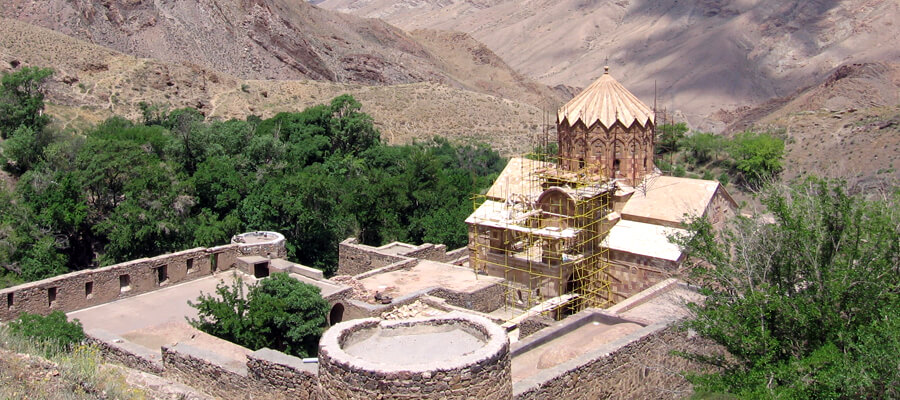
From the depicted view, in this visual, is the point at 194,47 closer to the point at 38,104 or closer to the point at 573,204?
the point at 38,104

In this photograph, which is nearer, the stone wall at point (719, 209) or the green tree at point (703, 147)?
the stone wall at point (719, 209)

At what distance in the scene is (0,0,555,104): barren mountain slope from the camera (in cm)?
6312

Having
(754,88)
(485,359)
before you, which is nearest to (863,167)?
(485,359)

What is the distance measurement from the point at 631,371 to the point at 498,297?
8.08 m

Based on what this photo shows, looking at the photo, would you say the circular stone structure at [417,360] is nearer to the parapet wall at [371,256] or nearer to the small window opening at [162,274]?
the small window opening at [162,274]

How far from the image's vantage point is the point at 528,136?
185 ft

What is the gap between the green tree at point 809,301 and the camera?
387 inches

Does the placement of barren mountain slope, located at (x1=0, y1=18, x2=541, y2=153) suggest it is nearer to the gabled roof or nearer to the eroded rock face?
the eroded rock face

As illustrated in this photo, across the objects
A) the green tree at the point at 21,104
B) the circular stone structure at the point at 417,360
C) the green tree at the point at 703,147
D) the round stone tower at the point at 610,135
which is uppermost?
the green tree at the point at 21,104

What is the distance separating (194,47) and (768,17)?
7441cm

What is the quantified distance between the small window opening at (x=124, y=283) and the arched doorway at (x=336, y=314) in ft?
15.1

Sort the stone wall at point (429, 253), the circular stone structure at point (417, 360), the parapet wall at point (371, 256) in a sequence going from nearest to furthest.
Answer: the circular stone structure at point (417, 360) → the parapet wall at point (371, 256) → the stone wall at point (429, 253)

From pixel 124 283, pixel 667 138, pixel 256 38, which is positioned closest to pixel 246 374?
pixel 124 283

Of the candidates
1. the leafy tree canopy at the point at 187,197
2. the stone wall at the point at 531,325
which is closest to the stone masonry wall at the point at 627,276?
the stone wall at the point at 531,325
